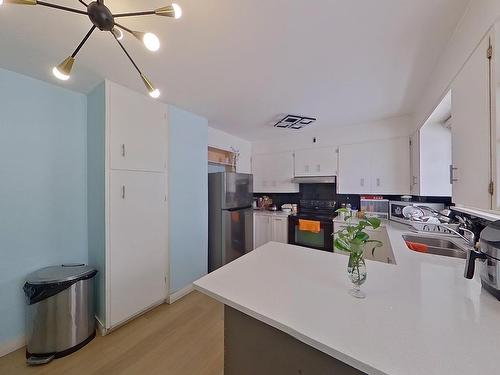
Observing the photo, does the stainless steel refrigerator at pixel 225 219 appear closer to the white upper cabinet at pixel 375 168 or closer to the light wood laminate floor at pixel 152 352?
the light wood laminate floor at pixel 152 352

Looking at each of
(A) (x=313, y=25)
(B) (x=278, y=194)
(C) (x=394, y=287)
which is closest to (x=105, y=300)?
(C) (x=394, y=287)

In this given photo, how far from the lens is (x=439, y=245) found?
175cm

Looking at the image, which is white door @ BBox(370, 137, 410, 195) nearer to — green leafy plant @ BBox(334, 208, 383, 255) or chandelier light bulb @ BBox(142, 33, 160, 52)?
green leafy plant @ BBox(334, 208, 383, 255)

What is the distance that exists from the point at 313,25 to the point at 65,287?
2.61 m

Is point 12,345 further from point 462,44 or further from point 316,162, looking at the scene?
point 316,162

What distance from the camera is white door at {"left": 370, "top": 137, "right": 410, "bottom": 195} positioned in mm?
2662

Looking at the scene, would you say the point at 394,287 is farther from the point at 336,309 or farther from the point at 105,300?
the point at 105,300

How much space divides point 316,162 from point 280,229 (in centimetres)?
133

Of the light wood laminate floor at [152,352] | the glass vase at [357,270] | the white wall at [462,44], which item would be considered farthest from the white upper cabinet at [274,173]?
the glass vase at [357,270]

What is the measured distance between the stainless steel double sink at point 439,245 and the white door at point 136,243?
8.29 feet

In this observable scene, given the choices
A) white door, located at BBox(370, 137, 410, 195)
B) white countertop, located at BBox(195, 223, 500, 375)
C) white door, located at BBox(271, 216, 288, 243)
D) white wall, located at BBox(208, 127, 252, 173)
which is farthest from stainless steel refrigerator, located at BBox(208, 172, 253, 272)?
white door, located at BBox(370, 137, 410, 195)

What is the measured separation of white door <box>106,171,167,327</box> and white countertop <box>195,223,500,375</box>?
1241mm

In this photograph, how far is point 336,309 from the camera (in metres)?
0.75

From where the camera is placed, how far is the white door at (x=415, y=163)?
217 cm
